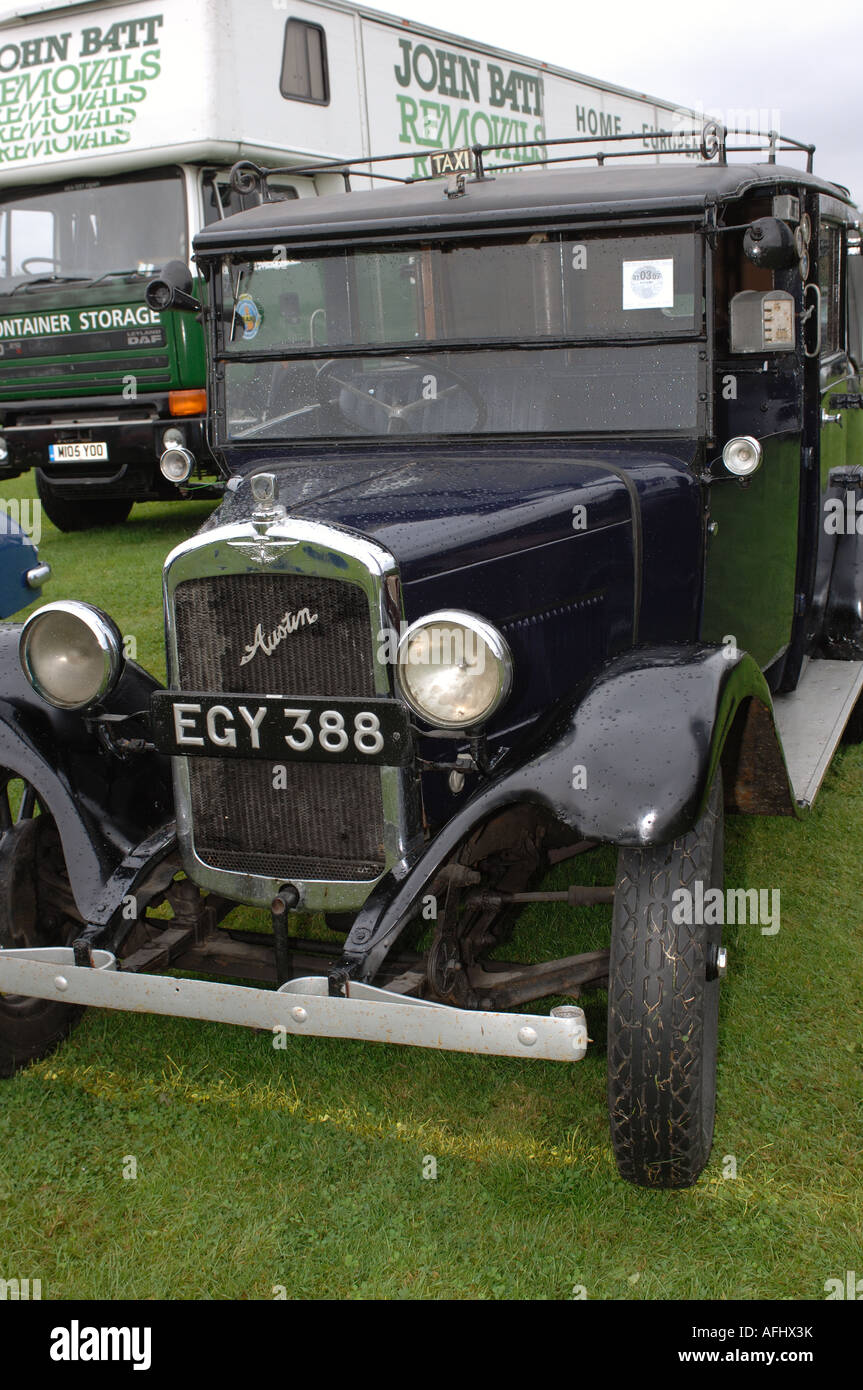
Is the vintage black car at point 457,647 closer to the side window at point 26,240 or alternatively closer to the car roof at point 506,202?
the car roof at point 506,202

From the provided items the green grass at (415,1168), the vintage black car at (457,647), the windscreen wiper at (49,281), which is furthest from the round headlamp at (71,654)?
the windscreen wiper at (49,281)

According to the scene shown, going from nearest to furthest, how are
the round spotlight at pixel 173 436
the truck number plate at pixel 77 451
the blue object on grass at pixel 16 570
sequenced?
the blue object on grass at pixel 16 570, the round spotlight at pixel 173 436, the truck number plate at pixel 77 451

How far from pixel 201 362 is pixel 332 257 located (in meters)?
5.71

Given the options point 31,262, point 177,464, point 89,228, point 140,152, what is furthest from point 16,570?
point 31,262

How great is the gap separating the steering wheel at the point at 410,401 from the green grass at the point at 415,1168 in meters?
1.69

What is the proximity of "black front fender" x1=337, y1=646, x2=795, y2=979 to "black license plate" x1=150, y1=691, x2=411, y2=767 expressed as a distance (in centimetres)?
23

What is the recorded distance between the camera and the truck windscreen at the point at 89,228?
28.1ft

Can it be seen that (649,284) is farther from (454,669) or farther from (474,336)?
(454,669)

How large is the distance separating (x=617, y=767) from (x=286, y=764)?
31.5 inches

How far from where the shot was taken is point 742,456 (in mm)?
3357

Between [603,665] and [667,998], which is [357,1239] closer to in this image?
[667,998]

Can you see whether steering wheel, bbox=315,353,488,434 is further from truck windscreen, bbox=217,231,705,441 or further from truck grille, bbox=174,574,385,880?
truck grille, bbox=174,574,385,880

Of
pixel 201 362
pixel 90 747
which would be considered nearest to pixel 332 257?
pixel 90 747

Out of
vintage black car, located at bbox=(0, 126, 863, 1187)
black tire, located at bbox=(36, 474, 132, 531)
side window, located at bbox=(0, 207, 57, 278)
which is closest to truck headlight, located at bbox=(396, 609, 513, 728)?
vintage black car, located at bbox=(0, 126, 863, 1187)
